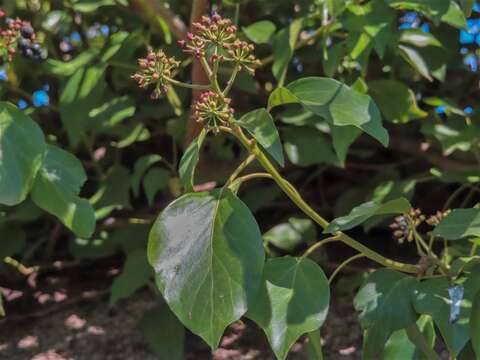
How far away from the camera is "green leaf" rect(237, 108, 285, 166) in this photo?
1040 millimetres

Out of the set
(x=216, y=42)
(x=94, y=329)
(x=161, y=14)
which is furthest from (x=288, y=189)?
(x=94, y=329)

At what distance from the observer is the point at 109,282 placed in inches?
77.6

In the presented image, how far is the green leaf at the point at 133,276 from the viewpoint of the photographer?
1.61 m

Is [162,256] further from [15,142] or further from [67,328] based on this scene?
[67,328]

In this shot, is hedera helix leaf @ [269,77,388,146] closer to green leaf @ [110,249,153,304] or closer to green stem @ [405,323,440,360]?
green stem @ [405,323,440,360]

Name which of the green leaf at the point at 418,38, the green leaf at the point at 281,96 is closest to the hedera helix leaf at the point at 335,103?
the green leaf at the point at 281,96

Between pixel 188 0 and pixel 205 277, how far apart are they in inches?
36.3

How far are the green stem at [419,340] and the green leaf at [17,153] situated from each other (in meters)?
0.54

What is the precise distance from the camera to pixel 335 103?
1120mm

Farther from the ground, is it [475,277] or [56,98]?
[475,277]

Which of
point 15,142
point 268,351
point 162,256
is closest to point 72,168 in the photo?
point 15,142

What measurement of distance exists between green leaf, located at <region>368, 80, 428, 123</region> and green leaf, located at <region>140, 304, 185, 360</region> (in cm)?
54

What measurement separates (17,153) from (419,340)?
23.3 inches

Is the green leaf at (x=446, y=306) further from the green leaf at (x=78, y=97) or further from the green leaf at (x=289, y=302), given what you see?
the green leaf at (x=78, y=97)
